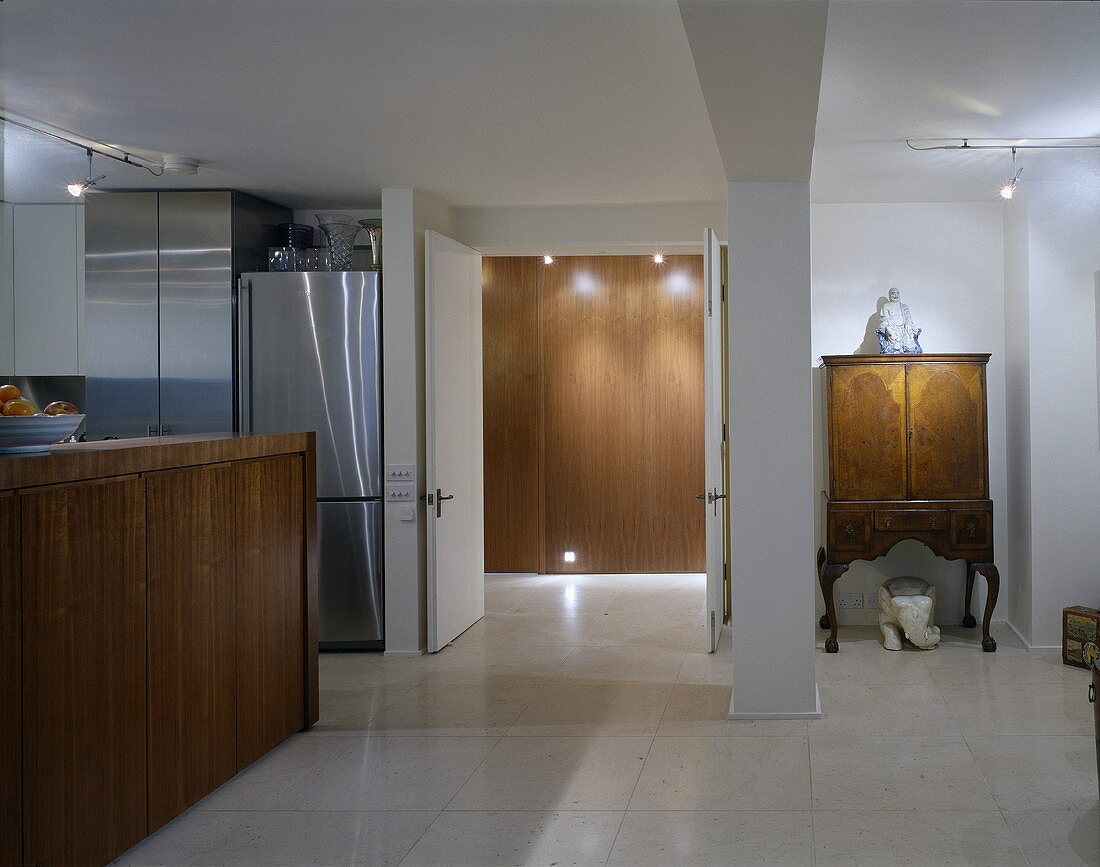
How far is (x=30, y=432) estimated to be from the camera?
2.62 m

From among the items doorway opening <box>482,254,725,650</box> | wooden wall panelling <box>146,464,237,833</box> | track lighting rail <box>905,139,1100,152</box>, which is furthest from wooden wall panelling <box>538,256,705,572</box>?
wooden wall panelling <box>146,464,237,833</box>

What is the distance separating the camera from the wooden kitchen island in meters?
2.42

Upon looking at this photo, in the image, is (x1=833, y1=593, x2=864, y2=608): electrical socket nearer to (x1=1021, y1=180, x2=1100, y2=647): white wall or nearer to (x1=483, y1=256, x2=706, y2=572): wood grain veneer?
(x1=1021, y1=180, x2=1100, y2=647): white wall

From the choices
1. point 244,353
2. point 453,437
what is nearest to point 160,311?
point 244,353

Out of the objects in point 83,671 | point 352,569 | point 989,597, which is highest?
point 83,671

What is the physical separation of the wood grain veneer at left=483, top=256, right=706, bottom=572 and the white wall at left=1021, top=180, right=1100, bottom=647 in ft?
9.18

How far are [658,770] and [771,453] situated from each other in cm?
138

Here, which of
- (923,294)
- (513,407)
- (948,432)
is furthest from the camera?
(513,407)

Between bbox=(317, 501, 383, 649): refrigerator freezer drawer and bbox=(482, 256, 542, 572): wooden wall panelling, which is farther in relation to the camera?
bbox=(482, 256, 542, 572): wooden wall panelling

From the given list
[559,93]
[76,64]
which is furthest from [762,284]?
[76,64]

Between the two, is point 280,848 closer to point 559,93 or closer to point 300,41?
point 300,41

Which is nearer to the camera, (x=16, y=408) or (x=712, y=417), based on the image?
(x=16, y=408)

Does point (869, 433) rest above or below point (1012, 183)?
below

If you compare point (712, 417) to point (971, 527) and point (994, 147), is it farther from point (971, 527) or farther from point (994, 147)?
point (994, 147)
